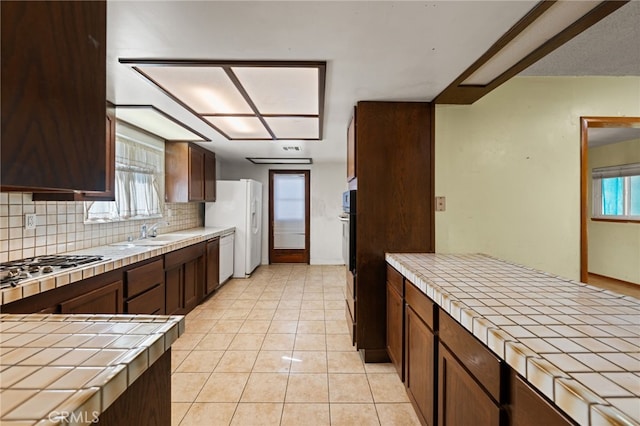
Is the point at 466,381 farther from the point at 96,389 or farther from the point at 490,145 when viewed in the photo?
the point at 490,145

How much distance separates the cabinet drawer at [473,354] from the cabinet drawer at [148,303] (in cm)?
231

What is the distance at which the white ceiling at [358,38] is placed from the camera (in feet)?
4.34

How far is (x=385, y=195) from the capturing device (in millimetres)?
2494

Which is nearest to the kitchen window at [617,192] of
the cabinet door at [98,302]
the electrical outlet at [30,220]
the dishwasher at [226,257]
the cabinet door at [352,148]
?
the cabinet door at [352,148]

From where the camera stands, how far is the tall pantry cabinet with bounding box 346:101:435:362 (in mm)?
2486

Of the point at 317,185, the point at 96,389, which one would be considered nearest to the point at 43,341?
the point at 96,389

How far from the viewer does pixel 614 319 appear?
1053mm

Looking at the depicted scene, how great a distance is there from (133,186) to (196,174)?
107 cm

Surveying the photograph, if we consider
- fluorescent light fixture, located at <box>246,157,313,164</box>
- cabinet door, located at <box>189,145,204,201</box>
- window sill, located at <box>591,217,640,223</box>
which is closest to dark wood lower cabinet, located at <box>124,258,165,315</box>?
cabinet door, located at <box>189,145,204,201</box>

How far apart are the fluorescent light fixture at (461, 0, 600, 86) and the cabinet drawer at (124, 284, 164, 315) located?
10.00ft

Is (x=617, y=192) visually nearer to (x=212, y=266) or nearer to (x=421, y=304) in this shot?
(x=421, y=304)

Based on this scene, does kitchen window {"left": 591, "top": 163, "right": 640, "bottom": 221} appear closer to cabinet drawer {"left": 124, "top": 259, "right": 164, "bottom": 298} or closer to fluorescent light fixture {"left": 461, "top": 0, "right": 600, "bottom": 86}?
fluorescent light fixture {"left": 461, "top": 0, "right": 600, "bottom": 86}

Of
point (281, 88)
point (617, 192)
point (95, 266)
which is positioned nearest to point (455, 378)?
point (281, 88)

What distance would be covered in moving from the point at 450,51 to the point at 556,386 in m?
1.67
